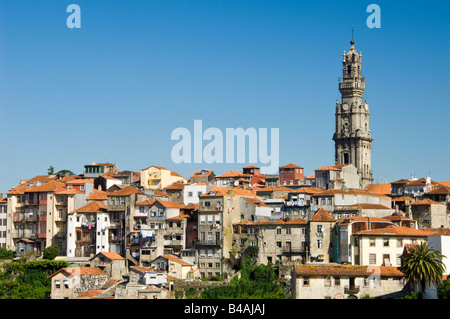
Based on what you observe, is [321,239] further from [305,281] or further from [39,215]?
[39,215]

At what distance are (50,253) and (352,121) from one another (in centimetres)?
5941

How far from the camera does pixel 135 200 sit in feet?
297

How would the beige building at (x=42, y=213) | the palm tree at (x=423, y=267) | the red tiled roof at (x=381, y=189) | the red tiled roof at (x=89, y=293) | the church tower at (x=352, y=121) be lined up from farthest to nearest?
the church tower at (x=352, y=121) → the red tiled roof at (x=381, y=189) → the beige building at (x=42, y=213) → the red tiled roof at (x=89, y=293) → the palm tree at (x=423, y=267)

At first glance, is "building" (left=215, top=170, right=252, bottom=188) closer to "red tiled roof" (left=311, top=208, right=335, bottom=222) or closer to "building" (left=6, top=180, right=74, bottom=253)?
"building" (left=6, top=180, right=74, bottom=253)

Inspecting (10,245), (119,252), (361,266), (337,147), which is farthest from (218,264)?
(337,147)

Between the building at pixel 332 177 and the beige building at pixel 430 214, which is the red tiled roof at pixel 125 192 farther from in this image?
the beige building at pixel 430 214

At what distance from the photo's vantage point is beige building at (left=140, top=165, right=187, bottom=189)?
108 m

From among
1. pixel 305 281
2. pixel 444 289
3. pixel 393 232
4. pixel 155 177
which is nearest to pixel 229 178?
pixel 155 177

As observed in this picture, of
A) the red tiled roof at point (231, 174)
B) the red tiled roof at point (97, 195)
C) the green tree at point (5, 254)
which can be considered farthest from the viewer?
the red tiled roof at point (231, 174)

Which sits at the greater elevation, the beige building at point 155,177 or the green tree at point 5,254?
the beige building at point 155,177

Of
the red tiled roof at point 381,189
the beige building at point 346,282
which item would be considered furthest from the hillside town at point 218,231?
the red tiled roof at point 381,189

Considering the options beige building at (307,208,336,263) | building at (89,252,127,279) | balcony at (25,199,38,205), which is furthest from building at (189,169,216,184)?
beige building at (307,208,336,263)

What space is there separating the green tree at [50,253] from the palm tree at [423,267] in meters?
41.0

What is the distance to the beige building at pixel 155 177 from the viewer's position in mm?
108375
